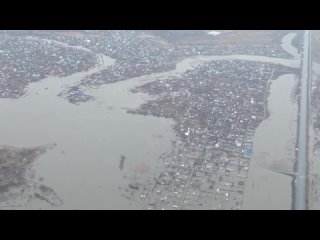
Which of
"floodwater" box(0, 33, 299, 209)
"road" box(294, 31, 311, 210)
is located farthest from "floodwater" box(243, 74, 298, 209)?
"floodwater" box(0, 33, 299, 209)

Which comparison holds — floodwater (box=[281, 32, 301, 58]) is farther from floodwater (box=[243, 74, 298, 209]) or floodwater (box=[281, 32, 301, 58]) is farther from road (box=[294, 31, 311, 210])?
floodwater (box=[243, 74, 298, 209])

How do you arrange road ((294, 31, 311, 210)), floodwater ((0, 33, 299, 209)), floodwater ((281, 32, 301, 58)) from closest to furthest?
1. road ((294, 31, 311, 210))
2. floodwater ((0, 33, 299, 209))
3. floodwater ((281, 32, 301, 58))

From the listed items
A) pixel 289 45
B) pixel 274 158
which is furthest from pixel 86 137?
pixel 289 45

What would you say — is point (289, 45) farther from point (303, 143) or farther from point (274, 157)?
point (274, 157)

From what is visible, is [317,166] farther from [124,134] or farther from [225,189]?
[124,134]

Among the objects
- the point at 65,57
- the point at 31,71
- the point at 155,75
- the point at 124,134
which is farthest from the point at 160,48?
the point at 124,134

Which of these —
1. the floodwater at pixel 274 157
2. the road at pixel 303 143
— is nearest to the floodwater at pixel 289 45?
the road at pixel 303 143

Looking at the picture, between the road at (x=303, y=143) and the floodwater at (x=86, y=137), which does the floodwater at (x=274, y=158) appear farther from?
the floodwater at (x=86, y=137)
